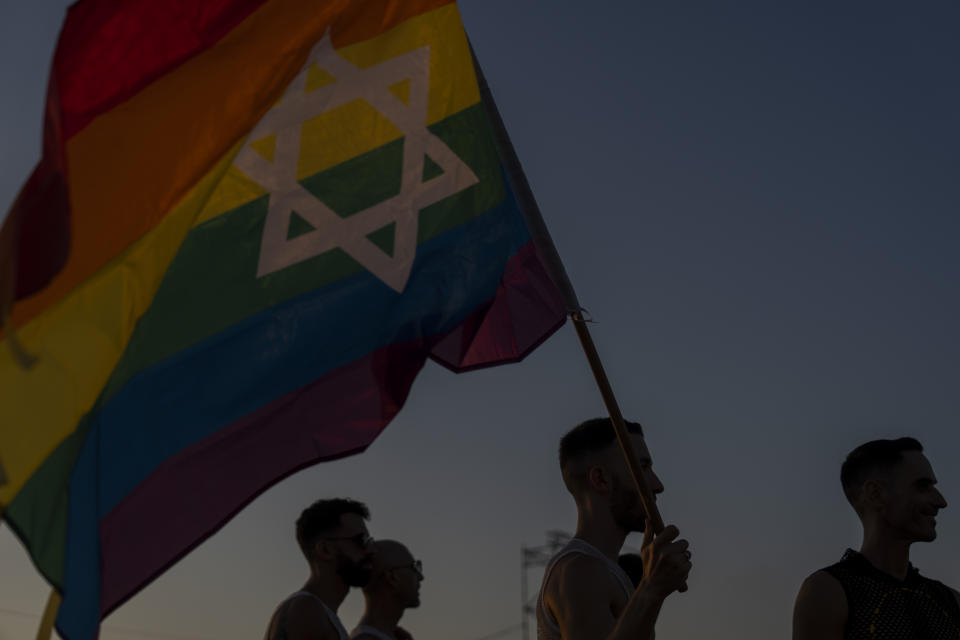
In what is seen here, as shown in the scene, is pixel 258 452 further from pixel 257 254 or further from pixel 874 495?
pixel 874 495

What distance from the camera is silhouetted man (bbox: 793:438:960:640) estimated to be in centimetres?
534

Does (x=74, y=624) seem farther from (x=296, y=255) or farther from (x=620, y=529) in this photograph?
(x=620, y=529)

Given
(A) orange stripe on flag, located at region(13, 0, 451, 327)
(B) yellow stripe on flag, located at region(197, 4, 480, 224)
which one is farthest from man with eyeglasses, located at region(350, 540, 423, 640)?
(A) orange stripe on flag, located at region(13, 0, 451, 327)

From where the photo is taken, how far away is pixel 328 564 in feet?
26.2

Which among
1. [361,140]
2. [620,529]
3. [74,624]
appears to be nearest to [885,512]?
[620,529]

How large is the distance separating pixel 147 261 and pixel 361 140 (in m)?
1.11

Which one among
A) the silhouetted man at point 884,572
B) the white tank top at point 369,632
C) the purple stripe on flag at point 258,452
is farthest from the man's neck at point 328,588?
the silhouetted man at point 884,572

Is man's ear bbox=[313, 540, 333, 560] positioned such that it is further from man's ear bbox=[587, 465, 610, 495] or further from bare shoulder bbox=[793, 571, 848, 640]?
bare shoulder bbox=[793, 571, 848, 640]

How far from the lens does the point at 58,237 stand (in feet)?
12.1

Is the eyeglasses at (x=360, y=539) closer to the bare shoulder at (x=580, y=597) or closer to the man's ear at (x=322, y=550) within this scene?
the man's ear at (x=322, y=550)

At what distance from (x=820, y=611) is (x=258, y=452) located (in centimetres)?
250

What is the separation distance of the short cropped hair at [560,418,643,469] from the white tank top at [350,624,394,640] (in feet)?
11.1

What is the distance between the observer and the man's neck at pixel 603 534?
554 cm

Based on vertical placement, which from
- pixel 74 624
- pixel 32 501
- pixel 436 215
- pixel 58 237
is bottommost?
pixel 74 624
